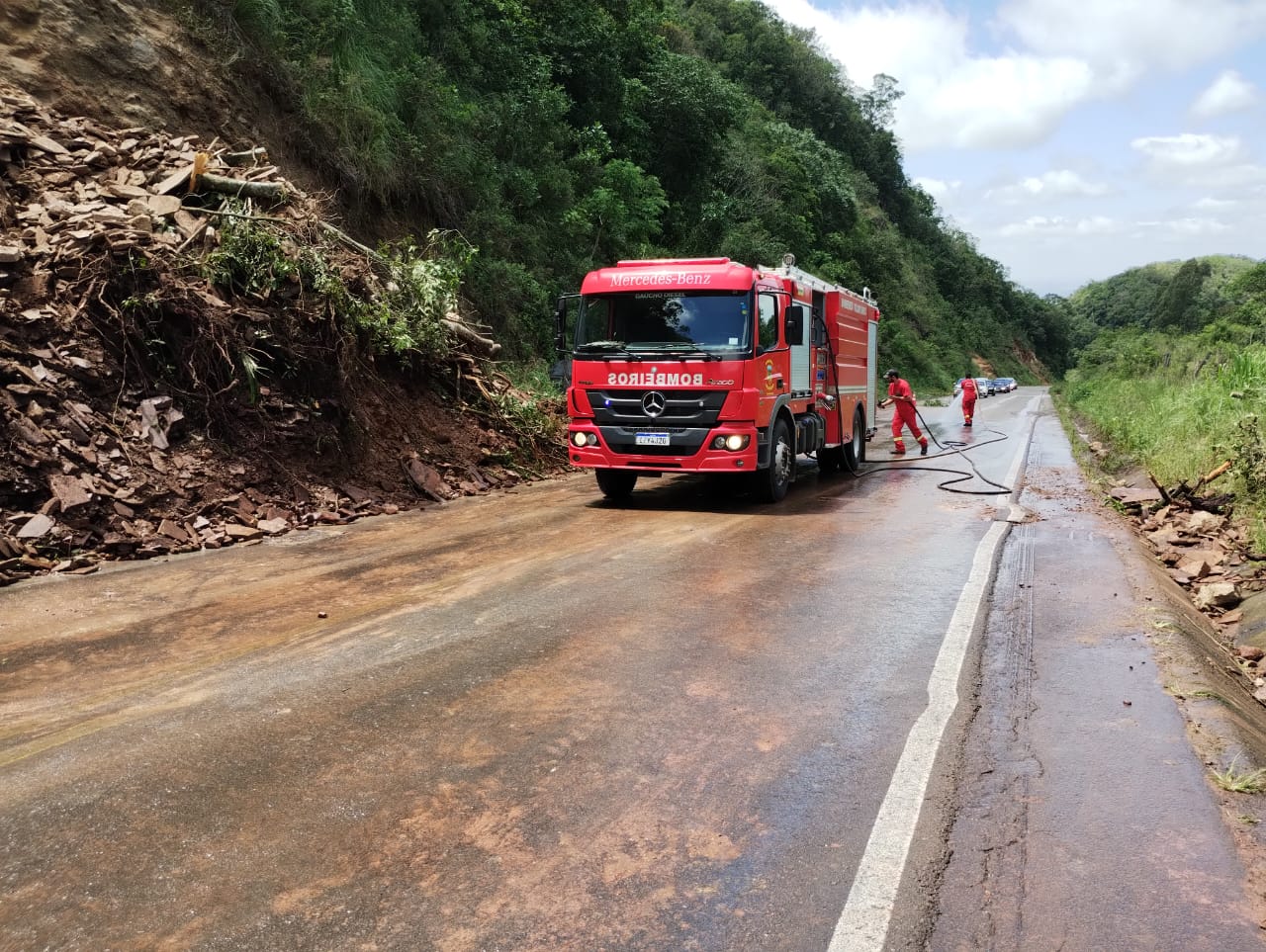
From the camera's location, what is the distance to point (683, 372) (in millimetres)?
10617

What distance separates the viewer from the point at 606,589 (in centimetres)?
688

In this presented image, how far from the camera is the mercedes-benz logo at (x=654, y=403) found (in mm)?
10719

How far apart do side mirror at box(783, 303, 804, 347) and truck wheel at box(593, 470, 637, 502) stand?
2575 millimetres

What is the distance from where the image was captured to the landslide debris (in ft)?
27.2

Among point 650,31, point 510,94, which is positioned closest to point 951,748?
point 510,94

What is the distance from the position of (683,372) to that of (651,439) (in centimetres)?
84

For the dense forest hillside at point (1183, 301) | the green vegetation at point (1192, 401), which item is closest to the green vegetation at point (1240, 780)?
the green vegetation at point (1192, 401)

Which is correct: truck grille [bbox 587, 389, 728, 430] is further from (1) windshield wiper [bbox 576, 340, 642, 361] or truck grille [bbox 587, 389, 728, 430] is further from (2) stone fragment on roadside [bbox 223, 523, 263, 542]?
(2) stone fragment on roadside [bbox 223, 523, 263, 542]

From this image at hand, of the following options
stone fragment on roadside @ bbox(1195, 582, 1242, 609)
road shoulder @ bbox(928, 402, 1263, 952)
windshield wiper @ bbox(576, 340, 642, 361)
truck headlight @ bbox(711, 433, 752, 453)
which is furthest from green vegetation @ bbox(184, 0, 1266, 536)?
truck headlight @ bbox(711, 433, 752, 453)

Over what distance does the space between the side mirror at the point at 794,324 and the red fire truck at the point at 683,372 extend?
0.09 ft

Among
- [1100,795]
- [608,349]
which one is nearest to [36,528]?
[608,349]

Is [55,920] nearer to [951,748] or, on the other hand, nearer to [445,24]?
[951,748]

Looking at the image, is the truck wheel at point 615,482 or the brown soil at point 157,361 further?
the truck wheel at point 615,482

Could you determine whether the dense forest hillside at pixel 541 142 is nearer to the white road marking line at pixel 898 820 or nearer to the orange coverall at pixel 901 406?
the orange coverall at pixel 901 406
